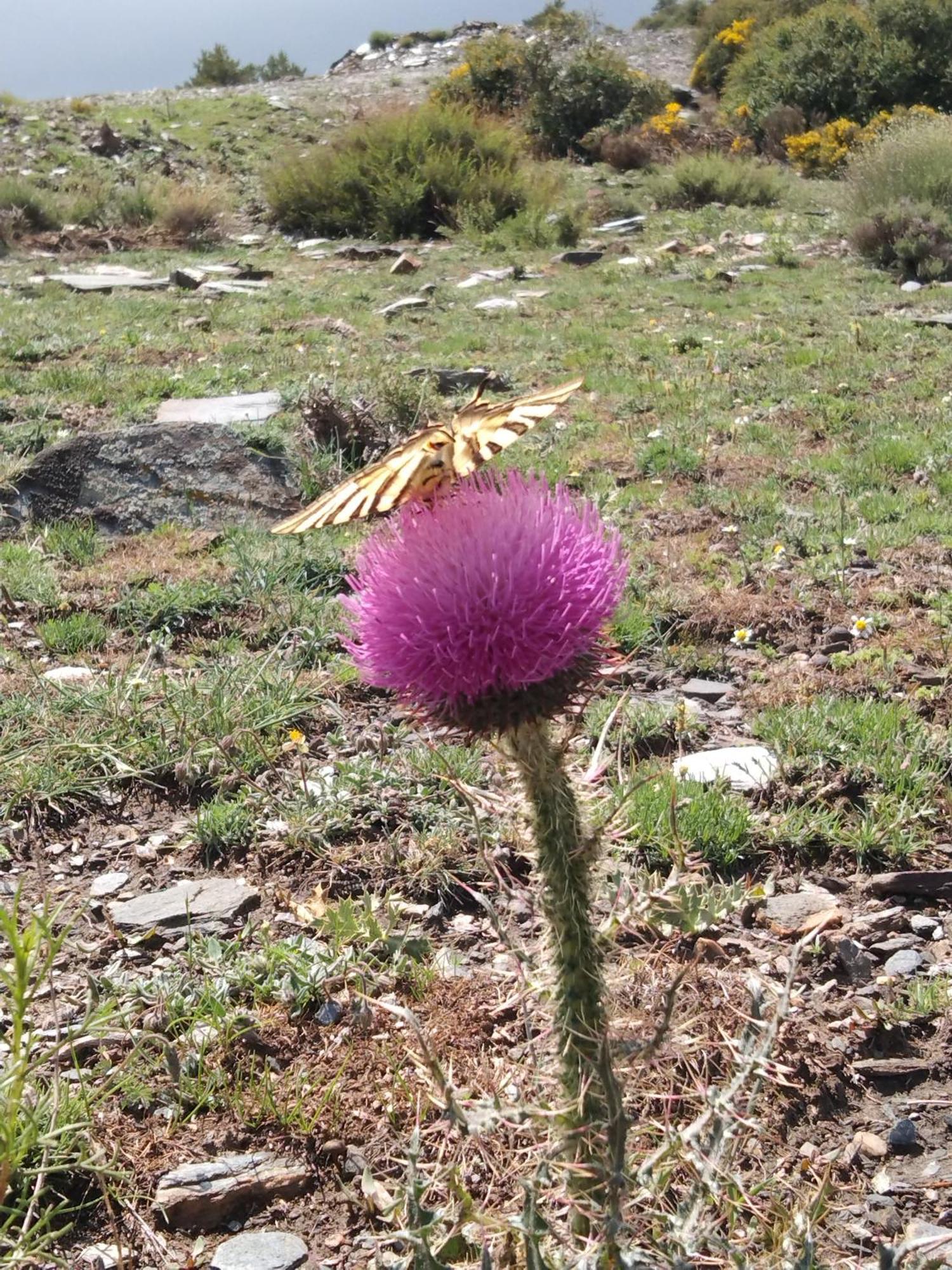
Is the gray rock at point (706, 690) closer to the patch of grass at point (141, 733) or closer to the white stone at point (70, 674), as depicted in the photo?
the patch of grass at point (141, 733)

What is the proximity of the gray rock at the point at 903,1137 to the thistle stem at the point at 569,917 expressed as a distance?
0.90 m

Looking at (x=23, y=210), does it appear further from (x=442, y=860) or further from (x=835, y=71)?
(x=835, y=71)

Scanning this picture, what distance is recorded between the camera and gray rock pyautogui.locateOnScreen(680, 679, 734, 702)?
13.7ft

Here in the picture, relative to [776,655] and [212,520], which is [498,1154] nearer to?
[776,655]

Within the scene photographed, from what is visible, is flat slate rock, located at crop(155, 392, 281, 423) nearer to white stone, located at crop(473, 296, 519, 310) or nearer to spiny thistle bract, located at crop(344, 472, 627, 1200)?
spiny thistle bract, located at crop(344, 472, 627, 1200)

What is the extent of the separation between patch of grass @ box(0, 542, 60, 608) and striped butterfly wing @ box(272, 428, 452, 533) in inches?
141

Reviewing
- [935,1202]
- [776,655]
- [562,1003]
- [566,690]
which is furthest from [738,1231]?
[776,655]

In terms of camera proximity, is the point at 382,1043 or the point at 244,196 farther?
the point at 244,196

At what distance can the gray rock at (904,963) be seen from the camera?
2711 millimetres

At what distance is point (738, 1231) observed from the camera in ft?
6.48

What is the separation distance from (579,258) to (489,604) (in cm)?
1550

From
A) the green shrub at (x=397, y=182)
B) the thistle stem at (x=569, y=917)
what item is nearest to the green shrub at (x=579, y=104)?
the green shrub at (x=397, y=182)

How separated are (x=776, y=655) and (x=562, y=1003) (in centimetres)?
300

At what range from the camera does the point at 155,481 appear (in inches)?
238
